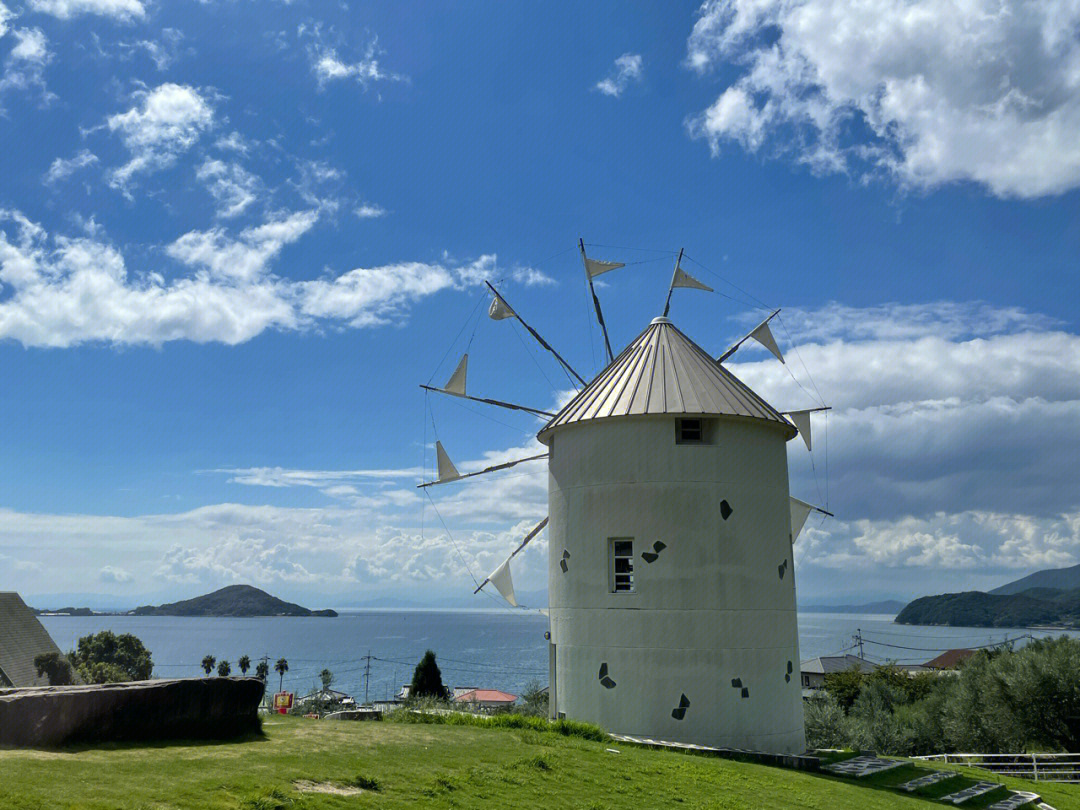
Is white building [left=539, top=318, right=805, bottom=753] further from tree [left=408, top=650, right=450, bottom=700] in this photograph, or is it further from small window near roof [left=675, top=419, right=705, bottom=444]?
tree [left=408, top=650, right=450, bottom=700]

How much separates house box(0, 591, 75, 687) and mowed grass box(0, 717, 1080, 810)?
27.7 metres

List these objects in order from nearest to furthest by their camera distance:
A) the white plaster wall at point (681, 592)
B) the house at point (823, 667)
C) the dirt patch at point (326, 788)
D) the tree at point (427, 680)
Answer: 1. the dirt patch at point (326, 788)
2. the white plaster wall at point (681, 592)
3. the tree at point (427, 680)
4. the house at point (823, 667)

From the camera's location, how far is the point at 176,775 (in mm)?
9688

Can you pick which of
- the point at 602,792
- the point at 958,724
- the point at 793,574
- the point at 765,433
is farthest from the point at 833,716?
the point at 602,792

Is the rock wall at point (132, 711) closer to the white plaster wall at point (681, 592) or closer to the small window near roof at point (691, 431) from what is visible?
the white plaster wall at point (681, 592)

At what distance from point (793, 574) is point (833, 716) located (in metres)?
18.4

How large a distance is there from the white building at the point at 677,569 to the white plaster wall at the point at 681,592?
0.09ft

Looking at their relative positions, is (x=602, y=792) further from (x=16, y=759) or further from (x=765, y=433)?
(x=765, y=433)

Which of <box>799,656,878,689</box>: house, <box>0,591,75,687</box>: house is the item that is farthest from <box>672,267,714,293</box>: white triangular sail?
<box>799,656,878,689</box>: house

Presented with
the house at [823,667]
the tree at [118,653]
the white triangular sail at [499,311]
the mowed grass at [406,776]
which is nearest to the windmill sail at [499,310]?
the white triangular sail at [499,311]

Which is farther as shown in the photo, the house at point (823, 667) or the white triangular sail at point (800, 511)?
the house at point (823, 667)

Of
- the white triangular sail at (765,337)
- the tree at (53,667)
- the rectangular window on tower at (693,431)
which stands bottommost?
the tree at (53,667)

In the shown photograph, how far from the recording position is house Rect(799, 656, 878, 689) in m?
93.9

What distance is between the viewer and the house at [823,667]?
9388 centimetres
